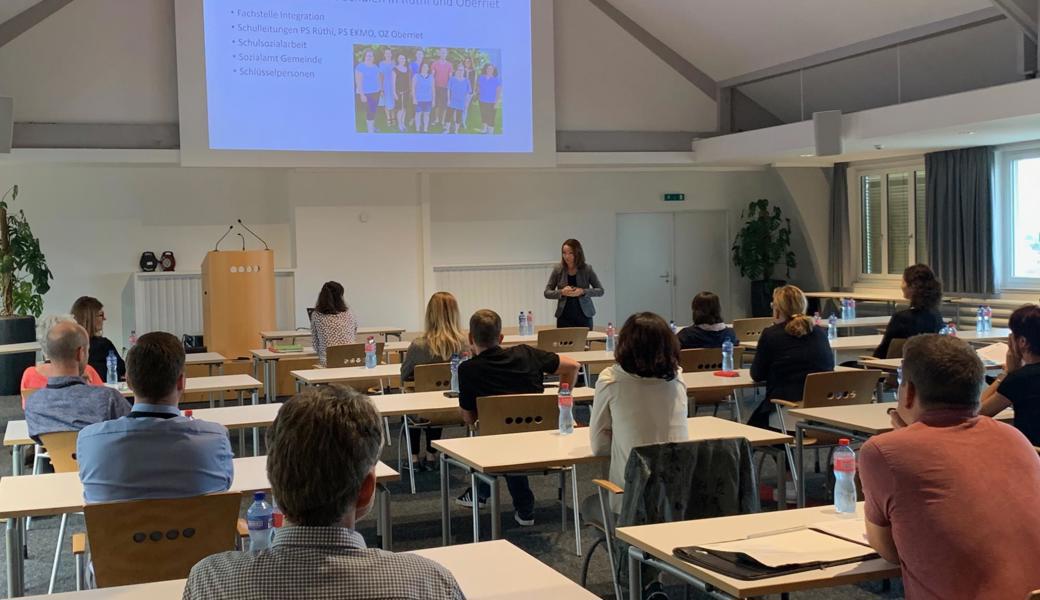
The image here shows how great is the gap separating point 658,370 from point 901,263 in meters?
10.9

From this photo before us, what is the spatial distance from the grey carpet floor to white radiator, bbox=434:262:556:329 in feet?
20.8

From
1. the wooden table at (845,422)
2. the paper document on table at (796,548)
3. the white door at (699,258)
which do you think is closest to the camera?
the paper document on table at (796,548)

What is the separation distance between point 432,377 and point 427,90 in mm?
6236

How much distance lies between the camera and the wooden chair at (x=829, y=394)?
563 cm

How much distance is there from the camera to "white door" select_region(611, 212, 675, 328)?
14.7 meters

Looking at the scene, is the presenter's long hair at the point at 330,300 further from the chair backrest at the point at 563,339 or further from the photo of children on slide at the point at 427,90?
the photo of children on slide at the point at 427,90

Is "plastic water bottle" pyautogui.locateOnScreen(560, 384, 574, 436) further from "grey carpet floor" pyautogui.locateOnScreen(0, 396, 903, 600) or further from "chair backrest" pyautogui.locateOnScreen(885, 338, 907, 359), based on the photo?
"chair backrest" pyautogui.locateOnScreen(885, 338, 907, 359)

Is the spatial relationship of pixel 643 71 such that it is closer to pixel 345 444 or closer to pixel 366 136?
pixel 366 136

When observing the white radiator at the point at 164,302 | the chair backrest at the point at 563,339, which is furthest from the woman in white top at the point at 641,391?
the white radiator at the point at 164,302

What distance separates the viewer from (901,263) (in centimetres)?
1391

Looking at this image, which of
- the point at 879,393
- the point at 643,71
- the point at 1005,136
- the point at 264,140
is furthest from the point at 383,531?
the point at 643,71

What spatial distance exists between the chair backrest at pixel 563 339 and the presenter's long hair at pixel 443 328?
6.55 feet

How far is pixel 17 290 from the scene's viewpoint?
1075 centimetres

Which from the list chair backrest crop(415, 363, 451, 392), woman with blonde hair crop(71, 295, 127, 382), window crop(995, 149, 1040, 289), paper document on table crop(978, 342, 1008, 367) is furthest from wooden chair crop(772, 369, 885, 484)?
window crop(995, 149, 1040, 289)
